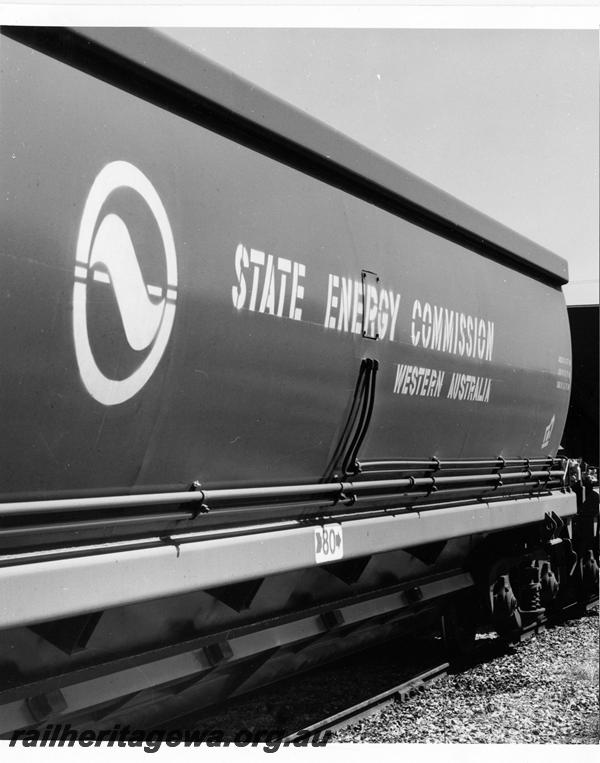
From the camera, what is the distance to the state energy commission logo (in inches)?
110

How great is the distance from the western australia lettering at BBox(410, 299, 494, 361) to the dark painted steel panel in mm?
26

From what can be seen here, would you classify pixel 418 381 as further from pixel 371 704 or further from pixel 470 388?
pixel 371 704

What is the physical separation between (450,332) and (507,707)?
2487 mm

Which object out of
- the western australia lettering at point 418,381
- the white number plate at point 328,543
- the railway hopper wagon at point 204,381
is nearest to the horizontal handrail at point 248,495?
the railway hopper wagon at point 204,381

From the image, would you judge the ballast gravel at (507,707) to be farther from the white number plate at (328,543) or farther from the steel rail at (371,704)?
the white number plate at (328,543)

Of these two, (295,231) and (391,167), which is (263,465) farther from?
(391,167)

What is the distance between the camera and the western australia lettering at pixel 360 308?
407 centimetres

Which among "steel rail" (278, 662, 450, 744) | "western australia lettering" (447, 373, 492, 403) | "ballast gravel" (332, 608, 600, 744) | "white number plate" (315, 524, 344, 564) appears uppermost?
"western australia lettering" (447, 373, 492, 403)

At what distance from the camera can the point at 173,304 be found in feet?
→ 10.3

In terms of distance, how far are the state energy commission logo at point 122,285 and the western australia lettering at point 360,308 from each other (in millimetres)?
1116

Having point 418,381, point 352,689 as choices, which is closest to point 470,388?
point 418,381

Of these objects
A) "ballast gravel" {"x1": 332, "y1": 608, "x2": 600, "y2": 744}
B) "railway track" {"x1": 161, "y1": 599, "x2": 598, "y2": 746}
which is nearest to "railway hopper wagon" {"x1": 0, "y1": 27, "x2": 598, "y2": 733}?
"railway track" {"x1": 161, "y1": 599, "x2": 598, "y2": 746}

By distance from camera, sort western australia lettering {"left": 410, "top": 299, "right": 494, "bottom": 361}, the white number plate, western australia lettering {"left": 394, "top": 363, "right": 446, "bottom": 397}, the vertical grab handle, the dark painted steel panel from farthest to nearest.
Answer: western australia lettering {"left": 410, "top": 299, "right": 494, "bottom": 361}
western australia lettering {"left": 394, "top": 363, "right": 446, "bottom": 397}
the vertical grab handle
the white number plate
the dark painted steel panel

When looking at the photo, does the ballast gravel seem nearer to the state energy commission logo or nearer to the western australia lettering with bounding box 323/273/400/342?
the western australia lettering with bounding box 323/273/400/342
